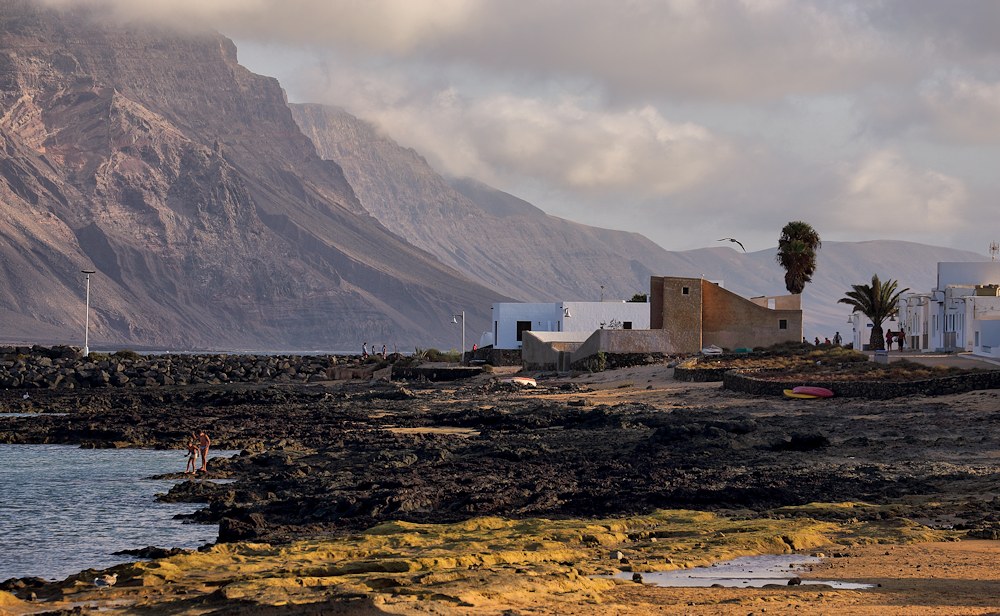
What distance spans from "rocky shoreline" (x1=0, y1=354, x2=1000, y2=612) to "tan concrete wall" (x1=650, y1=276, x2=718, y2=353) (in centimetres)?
1560

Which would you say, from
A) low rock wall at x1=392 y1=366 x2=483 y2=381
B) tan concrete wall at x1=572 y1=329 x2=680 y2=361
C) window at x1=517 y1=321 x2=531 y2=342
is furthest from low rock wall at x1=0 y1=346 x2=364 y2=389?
tan concrete wall at x1=572 y1=329 x2=680 y2=361

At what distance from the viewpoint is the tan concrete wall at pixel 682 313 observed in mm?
62438

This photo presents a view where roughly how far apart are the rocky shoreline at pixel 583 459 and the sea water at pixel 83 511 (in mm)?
934

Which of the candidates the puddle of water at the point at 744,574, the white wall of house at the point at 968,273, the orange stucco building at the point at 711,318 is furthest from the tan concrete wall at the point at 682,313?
the puddle of water at the point at 744,574

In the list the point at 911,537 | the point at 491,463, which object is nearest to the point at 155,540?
the point at 491,463

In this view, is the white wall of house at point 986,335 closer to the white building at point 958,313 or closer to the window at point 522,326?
the white building at point 958,313

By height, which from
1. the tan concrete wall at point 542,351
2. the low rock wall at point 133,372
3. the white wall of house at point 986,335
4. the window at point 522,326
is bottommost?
the low rock wall at point 133,372

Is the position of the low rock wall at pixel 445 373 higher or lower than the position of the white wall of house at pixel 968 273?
lower

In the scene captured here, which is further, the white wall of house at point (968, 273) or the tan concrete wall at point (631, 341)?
the white wall of house at point (968, 273)

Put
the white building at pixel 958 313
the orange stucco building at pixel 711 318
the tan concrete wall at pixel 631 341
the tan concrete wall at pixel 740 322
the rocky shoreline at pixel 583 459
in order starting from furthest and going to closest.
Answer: the tan concrete wall at pixel 740 322 → the orange stucco building at pixel 711 318 → the tan concrete wall at pixel 631 341 → the white building at pixel 958 313 → the rocky shoreline at pixel 583 459

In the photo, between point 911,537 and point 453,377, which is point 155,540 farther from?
point 453,377

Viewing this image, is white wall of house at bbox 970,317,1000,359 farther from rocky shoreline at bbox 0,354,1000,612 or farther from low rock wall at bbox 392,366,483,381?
low rock wall at bbox 392,366,483,381

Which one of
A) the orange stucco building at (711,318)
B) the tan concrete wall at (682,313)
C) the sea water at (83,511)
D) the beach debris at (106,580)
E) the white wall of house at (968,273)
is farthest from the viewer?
the white wall of house at (968,273)

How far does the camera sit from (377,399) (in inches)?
2212
